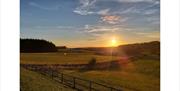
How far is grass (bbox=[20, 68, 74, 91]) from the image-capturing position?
2484mm

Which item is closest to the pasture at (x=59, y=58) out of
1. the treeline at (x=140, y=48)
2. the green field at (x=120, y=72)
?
the green field at (x=120, y=72)

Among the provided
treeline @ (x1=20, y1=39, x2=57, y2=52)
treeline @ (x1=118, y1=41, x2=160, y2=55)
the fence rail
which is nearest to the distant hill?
treeline @ (x1=118, y1=41, x2=160, y2=55)

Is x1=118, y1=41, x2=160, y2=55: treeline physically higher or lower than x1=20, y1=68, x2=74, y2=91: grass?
higher

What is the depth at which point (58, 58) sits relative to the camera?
99.8 inches

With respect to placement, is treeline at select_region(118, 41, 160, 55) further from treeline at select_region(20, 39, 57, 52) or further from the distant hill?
treeline at select_region(20, 39, 57, 52)

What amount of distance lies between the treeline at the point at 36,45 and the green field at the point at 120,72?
0.03m

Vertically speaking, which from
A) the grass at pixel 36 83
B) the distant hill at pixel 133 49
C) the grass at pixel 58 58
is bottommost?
the grass at pixel 36 83

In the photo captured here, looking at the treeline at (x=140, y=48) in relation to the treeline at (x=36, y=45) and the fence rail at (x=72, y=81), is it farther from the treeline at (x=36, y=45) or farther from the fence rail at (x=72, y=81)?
the treeline at (x=36, y=45)

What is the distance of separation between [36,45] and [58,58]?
0.15m

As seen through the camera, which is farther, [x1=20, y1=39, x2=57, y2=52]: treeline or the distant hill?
the distant hill

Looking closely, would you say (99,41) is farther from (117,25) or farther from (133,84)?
(133,84)

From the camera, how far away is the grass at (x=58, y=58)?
2502 mm
